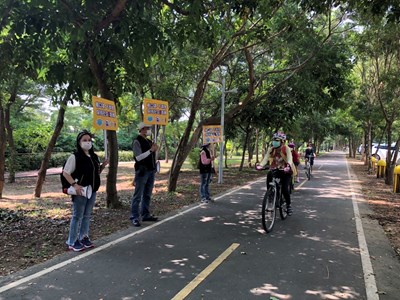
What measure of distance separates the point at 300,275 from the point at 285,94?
15119mm

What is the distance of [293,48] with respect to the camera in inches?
543

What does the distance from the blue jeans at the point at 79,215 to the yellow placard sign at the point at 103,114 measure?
2154 mm

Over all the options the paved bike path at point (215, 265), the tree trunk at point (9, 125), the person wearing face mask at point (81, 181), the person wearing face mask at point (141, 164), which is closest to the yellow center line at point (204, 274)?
the paved bike path at point (215, 265)

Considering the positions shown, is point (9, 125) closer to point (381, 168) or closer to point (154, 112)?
point (154, 112)

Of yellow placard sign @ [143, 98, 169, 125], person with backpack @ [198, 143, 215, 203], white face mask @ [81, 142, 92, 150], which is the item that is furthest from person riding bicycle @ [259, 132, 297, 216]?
white face mask @ [81, 142, 92, 150]

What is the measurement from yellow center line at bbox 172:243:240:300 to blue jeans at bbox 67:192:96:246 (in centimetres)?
214

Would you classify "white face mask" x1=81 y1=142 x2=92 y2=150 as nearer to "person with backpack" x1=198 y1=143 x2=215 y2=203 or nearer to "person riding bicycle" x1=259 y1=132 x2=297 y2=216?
"person riding bicycle" x1=259 y1=132 x2=297 y2=216

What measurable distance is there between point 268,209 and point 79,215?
11.5 feet

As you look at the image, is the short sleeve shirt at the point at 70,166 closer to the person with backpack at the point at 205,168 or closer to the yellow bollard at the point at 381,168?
the person with backpack at the point at 205,168

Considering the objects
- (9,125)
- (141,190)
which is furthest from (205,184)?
(9,125)

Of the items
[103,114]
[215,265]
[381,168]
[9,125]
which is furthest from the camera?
[381,168]

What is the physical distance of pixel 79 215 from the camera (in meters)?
5.64

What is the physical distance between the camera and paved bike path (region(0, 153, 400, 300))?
14.1ft

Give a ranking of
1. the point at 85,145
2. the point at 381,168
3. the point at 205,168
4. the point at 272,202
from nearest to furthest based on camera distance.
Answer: the point at 85,145 → the point at 272,202 → the point at 205,168 → the point at 381,168
